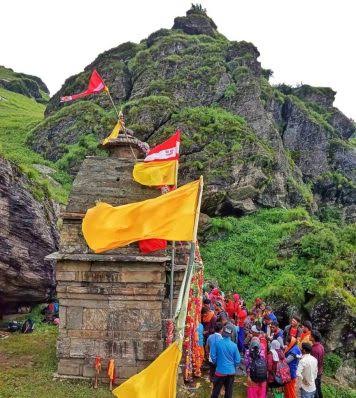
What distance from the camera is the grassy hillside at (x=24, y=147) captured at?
56.7 feet

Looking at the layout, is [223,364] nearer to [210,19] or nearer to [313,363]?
[313,363]

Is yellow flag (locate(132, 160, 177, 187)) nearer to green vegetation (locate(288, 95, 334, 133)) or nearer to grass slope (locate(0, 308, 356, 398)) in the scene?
grass slope (locate(0, 308, 356, 398))

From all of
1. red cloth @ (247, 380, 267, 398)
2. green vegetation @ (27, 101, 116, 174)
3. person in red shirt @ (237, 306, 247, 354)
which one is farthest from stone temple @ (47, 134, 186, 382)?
green vegetation @ (27, 101, 116, 174)

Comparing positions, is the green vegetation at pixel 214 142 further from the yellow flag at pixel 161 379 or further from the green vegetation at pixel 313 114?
the yellow flag at pixel 161 379

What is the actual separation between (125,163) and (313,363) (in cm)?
692

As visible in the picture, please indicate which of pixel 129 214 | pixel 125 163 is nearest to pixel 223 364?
pixel 129 214

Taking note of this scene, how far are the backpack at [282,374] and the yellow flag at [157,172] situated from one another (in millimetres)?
4469

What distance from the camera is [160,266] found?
980 centimetres

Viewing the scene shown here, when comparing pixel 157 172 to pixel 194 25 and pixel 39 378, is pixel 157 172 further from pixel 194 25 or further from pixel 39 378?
pixel 194 25

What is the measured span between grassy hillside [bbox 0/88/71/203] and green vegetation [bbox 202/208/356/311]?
8.59 m

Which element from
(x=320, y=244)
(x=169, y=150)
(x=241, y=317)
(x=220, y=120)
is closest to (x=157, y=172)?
(x=169, y=150)

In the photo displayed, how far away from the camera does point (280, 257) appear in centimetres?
1950

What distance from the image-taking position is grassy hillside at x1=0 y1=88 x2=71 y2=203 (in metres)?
17.3

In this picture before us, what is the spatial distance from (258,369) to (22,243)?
372 inches
